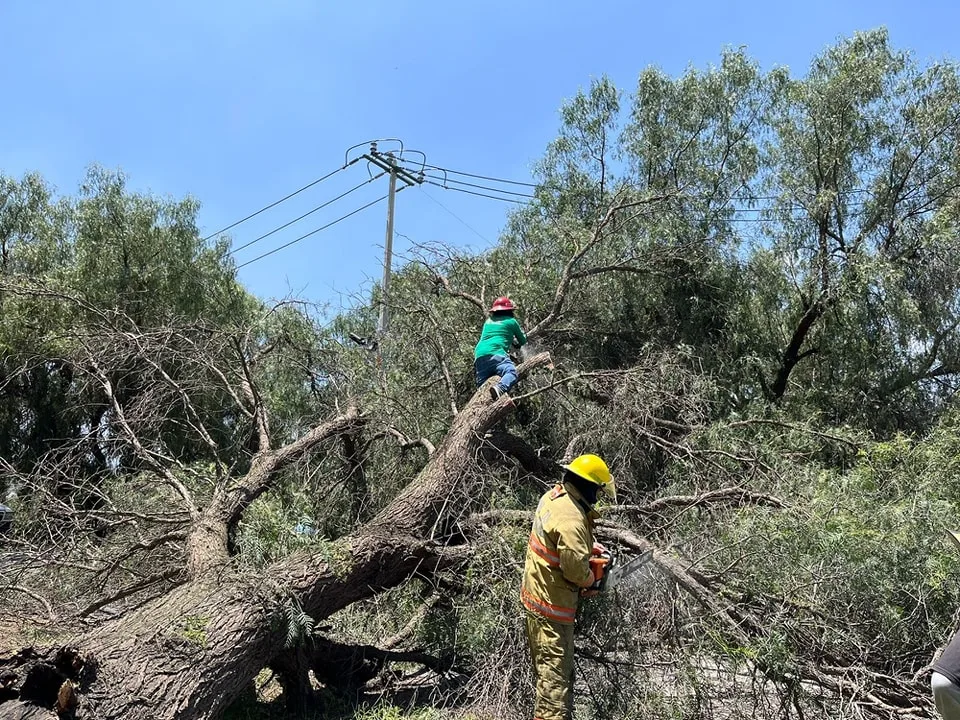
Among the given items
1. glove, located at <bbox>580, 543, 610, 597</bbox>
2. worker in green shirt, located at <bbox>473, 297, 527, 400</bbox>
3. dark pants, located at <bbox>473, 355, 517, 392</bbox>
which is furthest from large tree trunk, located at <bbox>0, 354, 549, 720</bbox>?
glove, located at <bbox>580, 543, 610, 597</bbox>

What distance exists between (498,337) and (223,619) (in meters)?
2.97

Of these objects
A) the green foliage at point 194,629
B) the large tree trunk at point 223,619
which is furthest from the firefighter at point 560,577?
the green foliage at point 194,629

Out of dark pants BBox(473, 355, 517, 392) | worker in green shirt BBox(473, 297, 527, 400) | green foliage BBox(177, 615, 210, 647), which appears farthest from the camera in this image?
worker in green shirt BBox(473, 297, 527, 400)

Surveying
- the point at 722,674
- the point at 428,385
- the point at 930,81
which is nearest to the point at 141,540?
→ the point at 428,385

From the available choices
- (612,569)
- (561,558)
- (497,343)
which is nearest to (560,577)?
(561,558)

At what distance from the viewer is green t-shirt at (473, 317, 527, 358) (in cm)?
593

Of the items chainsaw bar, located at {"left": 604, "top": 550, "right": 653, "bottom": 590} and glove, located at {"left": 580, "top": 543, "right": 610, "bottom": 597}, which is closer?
glove, located at {"left": 580, "top": 543, "right": 610, "bottom": 597}

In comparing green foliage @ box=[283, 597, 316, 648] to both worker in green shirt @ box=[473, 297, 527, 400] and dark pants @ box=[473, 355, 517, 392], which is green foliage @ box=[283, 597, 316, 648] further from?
worker in green shirt @ box=[473, 297, 527, 400]

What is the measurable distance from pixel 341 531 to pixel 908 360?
6108 mm

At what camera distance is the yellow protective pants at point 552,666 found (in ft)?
12.0

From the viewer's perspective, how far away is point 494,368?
590 cm

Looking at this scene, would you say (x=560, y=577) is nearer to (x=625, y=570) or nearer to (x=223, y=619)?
(x=625, y=570)

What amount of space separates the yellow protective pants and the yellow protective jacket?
6cm

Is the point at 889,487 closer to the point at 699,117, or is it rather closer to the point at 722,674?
the point at 722,674
